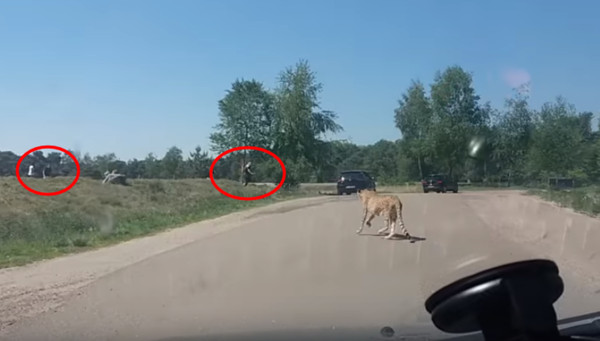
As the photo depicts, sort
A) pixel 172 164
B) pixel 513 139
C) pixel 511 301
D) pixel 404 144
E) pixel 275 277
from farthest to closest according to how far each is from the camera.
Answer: pixel 172 164, pixel 513 139, pixel 404 144, pixel 275 277, pixel 511 301

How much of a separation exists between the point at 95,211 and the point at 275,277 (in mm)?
16791

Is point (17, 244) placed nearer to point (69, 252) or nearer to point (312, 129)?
point (69, 252)

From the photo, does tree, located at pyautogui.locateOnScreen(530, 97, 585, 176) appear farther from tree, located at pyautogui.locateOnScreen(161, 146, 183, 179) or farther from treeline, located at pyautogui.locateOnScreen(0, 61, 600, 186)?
tree, located at pyautogui.locateOnScreen(161, 146, 183, 179)

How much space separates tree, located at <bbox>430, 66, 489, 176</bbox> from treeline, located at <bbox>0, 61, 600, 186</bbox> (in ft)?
0.15

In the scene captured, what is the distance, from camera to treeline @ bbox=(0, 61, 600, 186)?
27.6m

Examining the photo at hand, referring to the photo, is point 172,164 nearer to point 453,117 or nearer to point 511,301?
point 453,117

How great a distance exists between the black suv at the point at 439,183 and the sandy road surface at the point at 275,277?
8.63 m

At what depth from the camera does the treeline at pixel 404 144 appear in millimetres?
27636

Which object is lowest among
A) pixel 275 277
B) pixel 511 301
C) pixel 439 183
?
pixel 275 277

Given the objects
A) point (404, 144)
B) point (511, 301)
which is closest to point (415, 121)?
point (404, 144)

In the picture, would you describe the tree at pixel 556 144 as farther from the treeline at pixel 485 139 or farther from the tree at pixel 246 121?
the tree at pixel 246 121

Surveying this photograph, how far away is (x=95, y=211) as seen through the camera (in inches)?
1048

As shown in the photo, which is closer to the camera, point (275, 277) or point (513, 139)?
point (275, 277)

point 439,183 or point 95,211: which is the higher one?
point 439,183
